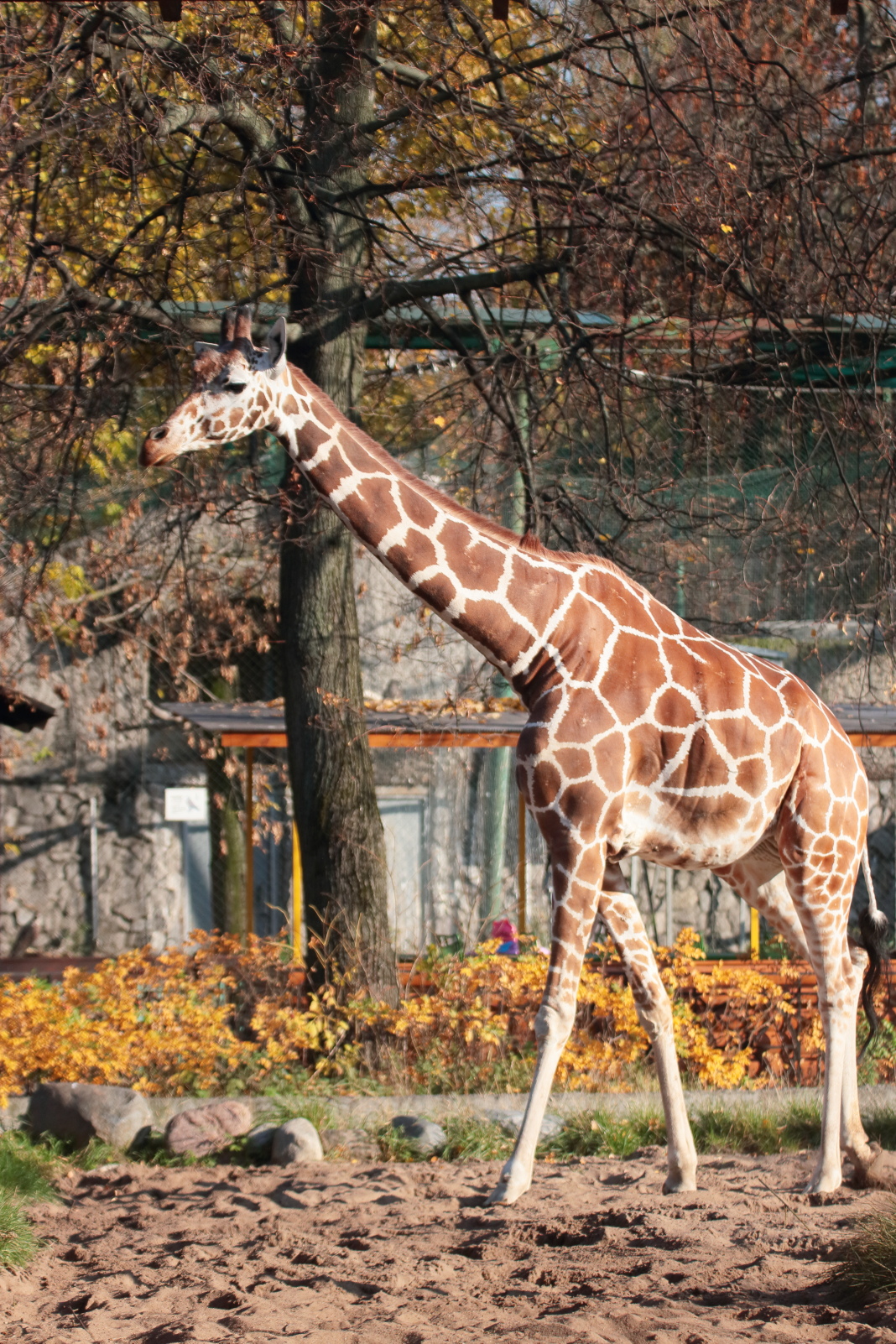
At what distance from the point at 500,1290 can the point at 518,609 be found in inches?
95.2

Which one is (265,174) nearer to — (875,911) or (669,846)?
(669,846)

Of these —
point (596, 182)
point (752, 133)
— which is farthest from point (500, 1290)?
point (752, 133)

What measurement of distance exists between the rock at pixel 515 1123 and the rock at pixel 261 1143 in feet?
3.51

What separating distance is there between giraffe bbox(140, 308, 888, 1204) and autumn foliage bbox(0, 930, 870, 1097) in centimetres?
208

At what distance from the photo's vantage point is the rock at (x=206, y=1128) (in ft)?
20.3

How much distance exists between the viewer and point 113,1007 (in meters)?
7.23

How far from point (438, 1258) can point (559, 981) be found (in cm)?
107

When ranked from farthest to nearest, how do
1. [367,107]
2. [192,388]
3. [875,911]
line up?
[367,107] < [875,911] < [192,388]

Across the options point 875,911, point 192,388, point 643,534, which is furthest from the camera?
point 643,534

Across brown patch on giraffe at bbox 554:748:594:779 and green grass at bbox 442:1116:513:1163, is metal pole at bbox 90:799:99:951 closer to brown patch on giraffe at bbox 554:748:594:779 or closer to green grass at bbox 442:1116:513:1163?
green grass at bbox 442:1116:513:1163

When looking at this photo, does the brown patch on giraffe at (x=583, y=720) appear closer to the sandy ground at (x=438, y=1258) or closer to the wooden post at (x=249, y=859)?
the sandy ground at (x=438, y=1258)

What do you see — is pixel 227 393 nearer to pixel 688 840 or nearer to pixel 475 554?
pixel 475 554

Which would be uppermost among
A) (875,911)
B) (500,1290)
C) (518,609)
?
(518,609)

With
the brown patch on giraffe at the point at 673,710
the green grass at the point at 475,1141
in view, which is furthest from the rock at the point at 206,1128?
the brown patch on giraffe at the point at 673,710
